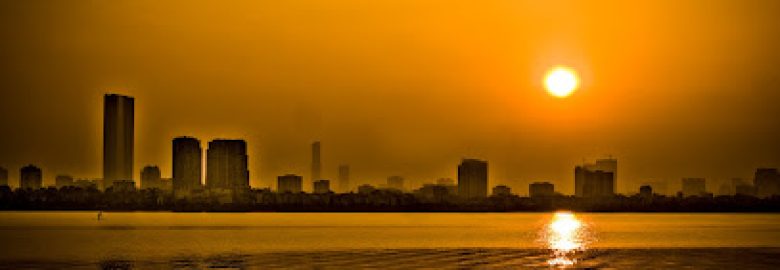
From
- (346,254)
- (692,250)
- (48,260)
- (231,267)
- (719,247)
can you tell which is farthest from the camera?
(719,247)

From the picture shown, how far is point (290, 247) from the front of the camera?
5103 inches

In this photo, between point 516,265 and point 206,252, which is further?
point 206,252

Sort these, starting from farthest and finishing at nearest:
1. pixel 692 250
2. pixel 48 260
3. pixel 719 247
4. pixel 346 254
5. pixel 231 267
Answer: pixel 719 247 → pixel 692 250 → pixel 346 254 → pixel 48 260 → pixel 231 267

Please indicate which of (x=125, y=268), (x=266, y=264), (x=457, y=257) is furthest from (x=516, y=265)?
(x=125, y=268)

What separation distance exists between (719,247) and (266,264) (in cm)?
6604

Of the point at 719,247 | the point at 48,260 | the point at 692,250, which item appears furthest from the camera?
the point at 719,247

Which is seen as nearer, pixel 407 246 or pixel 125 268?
pixel 125 268

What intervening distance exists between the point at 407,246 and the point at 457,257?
24884 millimetres

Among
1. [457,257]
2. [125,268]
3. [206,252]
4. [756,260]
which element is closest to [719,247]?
[756,260]

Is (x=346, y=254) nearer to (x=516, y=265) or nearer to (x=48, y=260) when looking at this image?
(x=516, y=265)

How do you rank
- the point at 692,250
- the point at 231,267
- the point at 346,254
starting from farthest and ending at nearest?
1. the point at 692,250
2. the point at 346,254
3. the point at 231,267

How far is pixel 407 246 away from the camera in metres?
132

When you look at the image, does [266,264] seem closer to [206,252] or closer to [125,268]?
[125,268]

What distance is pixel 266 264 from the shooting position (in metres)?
95.2
